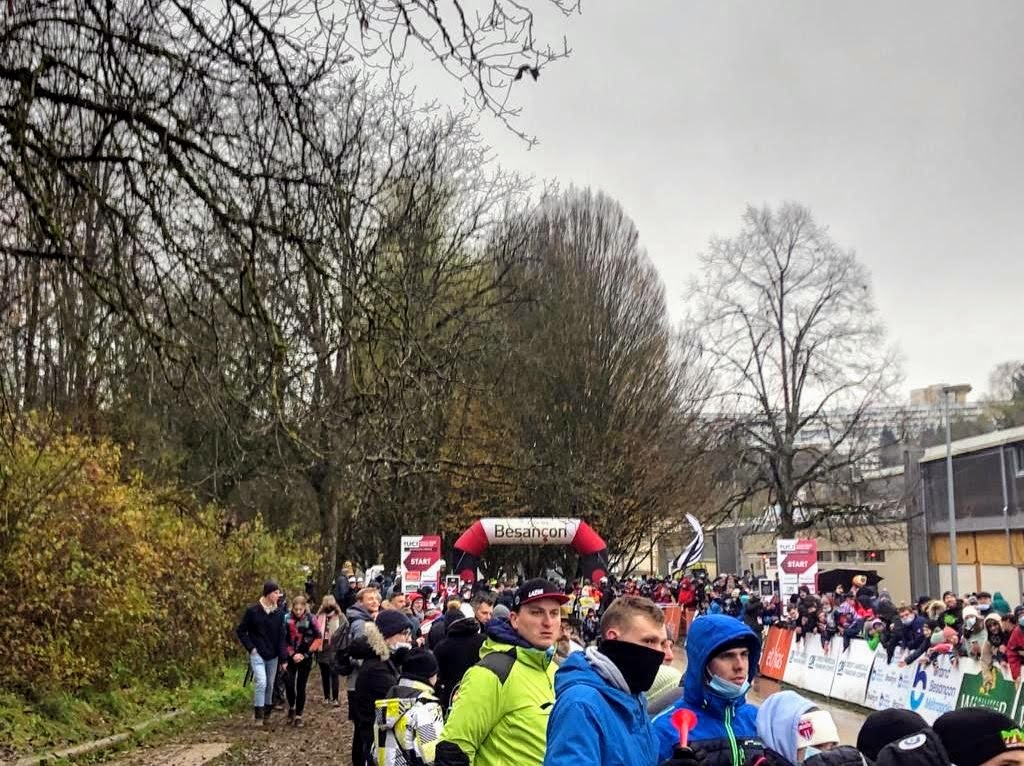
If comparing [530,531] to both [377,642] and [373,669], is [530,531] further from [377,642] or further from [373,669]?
[377,642]

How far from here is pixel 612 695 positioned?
151 inches

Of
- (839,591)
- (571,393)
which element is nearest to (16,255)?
(839,591)

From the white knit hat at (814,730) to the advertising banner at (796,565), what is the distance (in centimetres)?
2630

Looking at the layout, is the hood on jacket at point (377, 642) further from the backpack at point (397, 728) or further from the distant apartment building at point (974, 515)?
the distant apartment building at point (974, 515)

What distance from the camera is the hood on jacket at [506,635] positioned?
524 cm

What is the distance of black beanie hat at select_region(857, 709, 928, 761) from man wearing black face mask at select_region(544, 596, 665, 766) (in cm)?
73

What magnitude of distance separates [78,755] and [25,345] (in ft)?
13.7

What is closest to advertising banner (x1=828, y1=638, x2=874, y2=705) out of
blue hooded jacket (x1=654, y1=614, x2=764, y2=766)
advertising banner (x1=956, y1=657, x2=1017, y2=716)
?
advertising banner (x1=956, y1=657, x2=1017, y2=716)

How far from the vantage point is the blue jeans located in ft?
49.3

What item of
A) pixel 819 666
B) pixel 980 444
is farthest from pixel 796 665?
pixel 980 444

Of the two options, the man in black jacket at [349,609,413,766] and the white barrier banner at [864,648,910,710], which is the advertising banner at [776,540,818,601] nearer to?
the white barrier banner at [864,648,910,710]

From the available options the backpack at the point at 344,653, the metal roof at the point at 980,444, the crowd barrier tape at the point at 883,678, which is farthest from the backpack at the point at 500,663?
the metal roof at the point at 980,444

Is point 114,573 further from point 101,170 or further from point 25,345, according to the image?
point 101,170

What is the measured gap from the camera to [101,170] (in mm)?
8922
